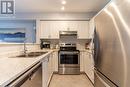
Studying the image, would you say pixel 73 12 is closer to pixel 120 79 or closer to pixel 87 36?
pixel 87 36

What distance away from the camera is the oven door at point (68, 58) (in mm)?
6117

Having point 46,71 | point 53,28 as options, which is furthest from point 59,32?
point 46,71

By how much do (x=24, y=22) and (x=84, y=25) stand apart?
2.63 metres

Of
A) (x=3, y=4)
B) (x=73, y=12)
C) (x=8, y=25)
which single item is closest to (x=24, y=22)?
(x=8, y=25)

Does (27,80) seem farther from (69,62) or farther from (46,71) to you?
(69,62)

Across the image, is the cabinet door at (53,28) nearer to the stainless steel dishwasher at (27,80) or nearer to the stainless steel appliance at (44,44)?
the stainless steel appliance at (44,44)

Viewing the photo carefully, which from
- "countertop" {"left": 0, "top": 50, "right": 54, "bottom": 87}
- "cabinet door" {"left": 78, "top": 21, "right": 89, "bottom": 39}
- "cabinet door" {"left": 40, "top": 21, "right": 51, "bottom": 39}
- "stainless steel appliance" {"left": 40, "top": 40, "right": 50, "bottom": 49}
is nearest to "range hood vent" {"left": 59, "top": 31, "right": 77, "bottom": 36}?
"cabinet door" {"left": 78, "top": 21, "right": 89, "bottom": 39}

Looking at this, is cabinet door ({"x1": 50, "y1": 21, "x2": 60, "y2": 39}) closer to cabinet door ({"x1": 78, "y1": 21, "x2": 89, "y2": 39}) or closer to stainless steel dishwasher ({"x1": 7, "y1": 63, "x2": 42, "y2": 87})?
cabinet door ({"x1": 78, "y1": 21, "x2": 89, "y2": 39})

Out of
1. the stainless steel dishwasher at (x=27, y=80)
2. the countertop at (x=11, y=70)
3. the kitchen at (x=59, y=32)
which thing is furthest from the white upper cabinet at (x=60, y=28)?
the countertop at (x=11, y=70)

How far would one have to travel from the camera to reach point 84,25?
6.52 metres

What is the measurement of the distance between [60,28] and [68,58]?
1.26 metres

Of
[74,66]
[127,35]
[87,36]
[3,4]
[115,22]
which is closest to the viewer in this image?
[127,35]

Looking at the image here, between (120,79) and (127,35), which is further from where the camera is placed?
(120,79)

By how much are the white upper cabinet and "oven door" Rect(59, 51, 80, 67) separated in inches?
30.6
